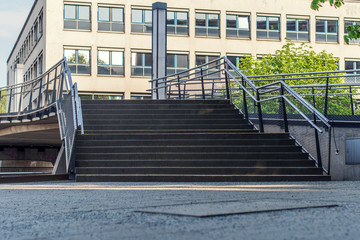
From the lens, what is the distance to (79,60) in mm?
46062

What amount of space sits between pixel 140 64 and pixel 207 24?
611 cm

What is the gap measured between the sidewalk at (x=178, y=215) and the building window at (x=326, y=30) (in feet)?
142

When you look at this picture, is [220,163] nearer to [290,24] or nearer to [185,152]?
[185,152]

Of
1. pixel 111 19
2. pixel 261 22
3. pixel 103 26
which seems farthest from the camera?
pixel 261 22

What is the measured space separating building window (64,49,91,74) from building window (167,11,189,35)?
21.5ft

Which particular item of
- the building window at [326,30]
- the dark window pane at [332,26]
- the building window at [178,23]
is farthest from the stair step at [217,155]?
the dark window pane at [332,26]

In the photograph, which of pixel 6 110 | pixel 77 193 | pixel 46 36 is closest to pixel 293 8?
pixel 46 36

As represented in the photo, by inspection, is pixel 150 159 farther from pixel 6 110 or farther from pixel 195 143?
pixel 6 110

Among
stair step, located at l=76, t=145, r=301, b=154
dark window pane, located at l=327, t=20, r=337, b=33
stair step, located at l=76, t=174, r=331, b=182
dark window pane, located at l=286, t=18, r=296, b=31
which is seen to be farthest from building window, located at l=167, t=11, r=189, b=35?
stair step, located at l=76, t=174, r=331, b=182

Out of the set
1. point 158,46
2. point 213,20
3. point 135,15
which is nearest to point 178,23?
point 213,20

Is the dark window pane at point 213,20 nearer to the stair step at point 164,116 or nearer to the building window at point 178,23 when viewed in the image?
the building window at point 178,23

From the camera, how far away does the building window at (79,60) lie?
45906 mm

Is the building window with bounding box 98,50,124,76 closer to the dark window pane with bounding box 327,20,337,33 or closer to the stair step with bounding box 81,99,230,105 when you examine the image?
the dark window pane with bounding box 327,20,337,33

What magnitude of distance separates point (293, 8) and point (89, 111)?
36217mm
